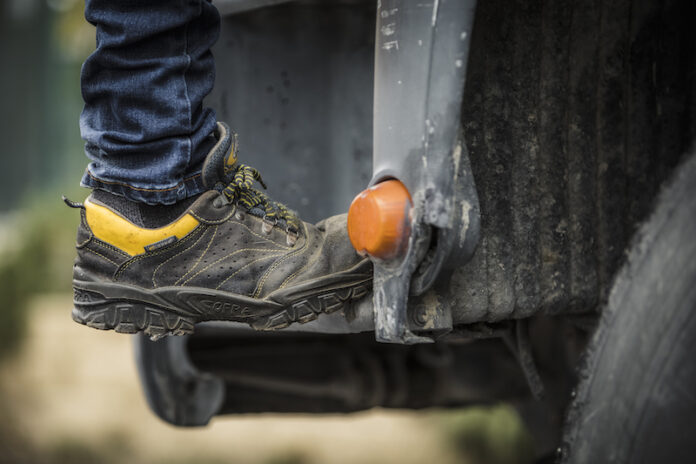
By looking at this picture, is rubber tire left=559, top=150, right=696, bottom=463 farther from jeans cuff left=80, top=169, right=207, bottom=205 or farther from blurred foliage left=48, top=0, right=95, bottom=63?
blurred foliage left=48, top=0, right=95, bottom=63

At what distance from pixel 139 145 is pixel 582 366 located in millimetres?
867

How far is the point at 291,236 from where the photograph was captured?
1474 millimetres

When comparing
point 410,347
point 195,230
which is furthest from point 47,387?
point 195,230

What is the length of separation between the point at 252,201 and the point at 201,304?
0.23 metres

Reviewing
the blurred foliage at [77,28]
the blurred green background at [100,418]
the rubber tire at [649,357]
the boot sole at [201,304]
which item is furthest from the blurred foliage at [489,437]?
the blurred foliage at [77,28]

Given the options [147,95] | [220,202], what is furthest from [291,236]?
[147,95]

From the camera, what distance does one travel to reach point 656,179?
56.2 inches

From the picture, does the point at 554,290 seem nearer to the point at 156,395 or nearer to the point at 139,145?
the point at 139,145

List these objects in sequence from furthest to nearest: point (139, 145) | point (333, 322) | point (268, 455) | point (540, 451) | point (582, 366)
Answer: point (268, 455) → point (540, 451) → point (333, 322) → point (139, 145) → point (582, 366)

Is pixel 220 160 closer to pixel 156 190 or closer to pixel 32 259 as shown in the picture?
pixel 156 190

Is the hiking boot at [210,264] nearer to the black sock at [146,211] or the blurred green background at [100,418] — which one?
the black sock at [146,211]

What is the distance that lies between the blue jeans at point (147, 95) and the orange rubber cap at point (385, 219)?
14.9 inches

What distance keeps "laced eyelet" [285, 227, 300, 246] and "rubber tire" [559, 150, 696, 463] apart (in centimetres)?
59

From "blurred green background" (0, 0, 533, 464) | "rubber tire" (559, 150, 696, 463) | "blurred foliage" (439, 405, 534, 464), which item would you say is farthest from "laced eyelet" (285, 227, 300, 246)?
"blurred foliage" (439, 405, 534, 464)
